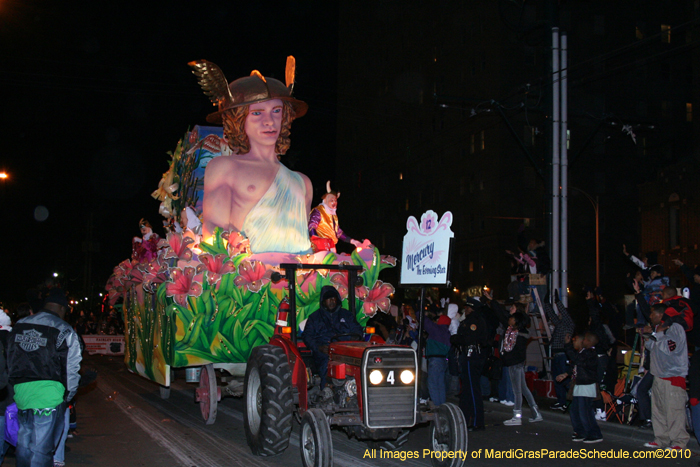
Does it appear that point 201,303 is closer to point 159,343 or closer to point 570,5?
point 159,343

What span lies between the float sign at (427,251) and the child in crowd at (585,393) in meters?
2.88

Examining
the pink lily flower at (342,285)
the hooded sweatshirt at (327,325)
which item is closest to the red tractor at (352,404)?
the hooded sweatshirt at (327,325)

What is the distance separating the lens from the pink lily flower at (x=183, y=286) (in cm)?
948

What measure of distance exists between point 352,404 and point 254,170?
5560 mm

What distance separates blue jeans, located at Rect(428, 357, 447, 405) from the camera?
11.3 meters

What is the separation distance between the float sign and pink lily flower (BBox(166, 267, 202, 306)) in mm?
3156

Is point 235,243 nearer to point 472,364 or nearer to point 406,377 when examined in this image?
point 472,364

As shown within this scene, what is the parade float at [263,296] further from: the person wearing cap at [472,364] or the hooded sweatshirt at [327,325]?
the person wearing cap at [472,364]

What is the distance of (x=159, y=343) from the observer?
1026cm

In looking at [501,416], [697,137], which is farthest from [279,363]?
[697,137]

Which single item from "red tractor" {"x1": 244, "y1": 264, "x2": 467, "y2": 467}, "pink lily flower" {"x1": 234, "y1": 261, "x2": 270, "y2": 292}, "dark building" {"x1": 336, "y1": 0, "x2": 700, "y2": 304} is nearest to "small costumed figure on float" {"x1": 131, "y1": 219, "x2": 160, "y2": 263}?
"pink lily flower" {"x1": 234, "y1": 261, "x2": 270, "y2": 292}

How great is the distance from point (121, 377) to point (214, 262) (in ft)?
30.7

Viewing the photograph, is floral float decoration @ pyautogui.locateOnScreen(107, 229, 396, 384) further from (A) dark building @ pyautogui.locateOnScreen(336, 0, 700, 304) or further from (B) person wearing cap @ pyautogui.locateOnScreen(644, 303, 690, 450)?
(A) dark building @ pyautogui.locateOnScreen(336, 0, 700, 304)

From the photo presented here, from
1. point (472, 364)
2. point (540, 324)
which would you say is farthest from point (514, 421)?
point (540, 324)
